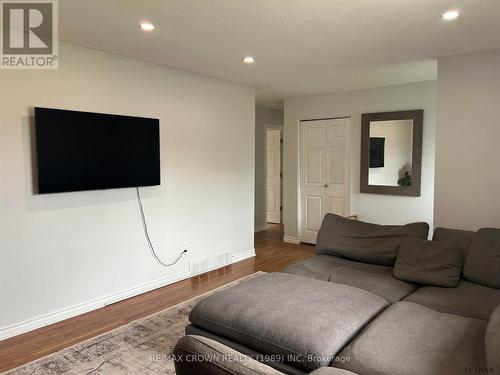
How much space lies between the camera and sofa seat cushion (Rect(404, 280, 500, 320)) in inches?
90.7

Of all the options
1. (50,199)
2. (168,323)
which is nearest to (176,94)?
(50,199)

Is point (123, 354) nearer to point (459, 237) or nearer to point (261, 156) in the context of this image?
point (459, 237)

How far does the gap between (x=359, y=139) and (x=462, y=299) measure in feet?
11.0

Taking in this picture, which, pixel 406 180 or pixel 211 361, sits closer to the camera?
pixel 211 361

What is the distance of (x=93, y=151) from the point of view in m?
3.33

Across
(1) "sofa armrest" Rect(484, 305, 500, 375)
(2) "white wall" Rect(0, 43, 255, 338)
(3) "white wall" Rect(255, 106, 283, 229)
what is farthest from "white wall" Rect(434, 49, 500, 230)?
(3) "white wall" Rect(255, 106, 283, 229)

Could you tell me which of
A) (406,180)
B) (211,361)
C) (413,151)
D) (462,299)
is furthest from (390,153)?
(211,361)

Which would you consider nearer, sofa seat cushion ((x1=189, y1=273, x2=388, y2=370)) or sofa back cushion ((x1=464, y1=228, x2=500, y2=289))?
sofa seat cushion ((x1=189, y1=273, x2=388, y2=370))

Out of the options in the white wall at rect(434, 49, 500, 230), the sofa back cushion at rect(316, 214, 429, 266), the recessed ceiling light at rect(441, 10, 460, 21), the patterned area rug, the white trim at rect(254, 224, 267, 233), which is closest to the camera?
the patterned area rug

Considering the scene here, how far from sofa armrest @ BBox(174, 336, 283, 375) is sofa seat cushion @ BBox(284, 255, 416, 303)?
6.22ft

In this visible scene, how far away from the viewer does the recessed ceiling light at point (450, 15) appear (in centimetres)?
258

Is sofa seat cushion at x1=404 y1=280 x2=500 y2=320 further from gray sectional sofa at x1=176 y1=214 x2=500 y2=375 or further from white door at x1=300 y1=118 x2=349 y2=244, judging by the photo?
white door at x1=300 y1=118 x2=349 y2=244

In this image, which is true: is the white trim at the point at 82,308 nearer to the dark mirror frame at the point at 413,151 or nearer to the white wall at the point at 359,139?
the white wall at the point at 359,139

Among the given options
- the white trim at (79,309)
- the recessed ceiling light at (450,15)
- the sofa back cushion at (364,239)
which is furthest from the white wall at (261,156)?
the recessed ceiling light at (450,15)
